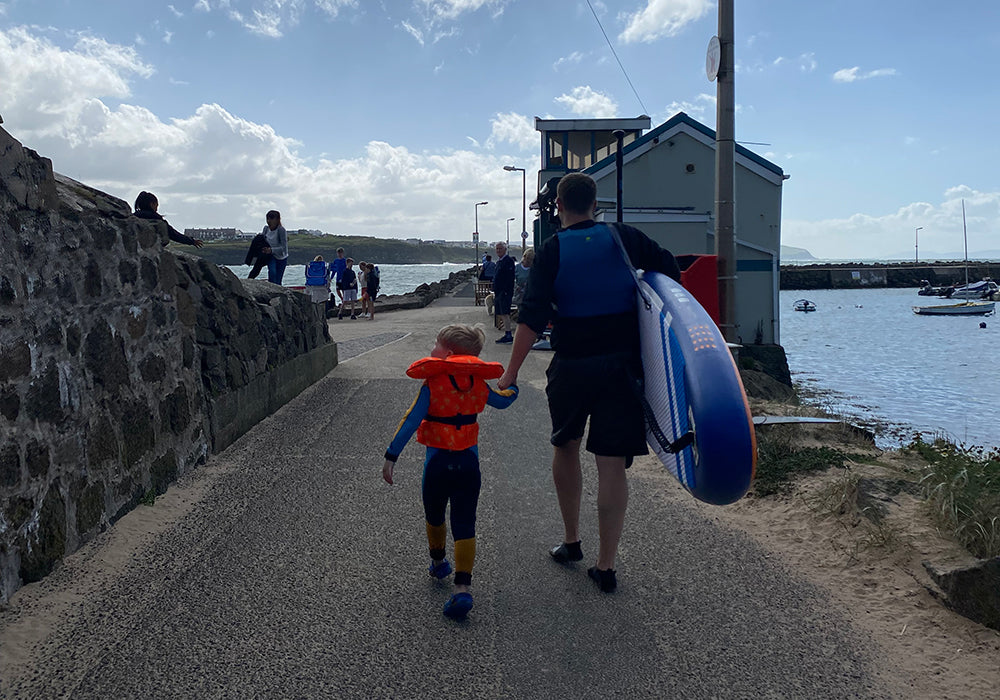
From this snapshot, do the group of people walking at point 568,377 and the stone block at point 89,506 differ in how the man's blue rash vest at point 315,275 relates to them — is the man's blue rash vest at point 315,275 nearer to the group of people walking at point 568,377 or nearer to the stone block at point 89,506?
the stone block at point 89,506

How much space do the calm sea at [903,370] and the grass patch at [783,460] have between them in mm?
1754

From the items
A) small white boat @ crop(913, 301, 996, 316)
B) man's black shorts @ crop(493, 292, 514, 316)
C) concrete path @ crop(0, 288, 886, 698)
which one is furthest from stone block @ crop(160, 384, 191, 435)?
small white boat @ crop(913, 301, 996, 316)

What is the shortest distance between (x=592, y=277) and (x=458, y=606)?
5.27ft

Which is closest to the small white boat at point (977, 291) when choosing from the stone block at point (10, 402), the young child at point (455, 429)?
the young child at point (455, 429)

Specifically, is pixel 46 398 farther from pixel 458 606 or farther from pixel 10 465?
pixel 458 606

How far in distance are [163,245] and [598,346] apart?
150 inches

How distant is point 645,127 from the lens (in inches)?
981

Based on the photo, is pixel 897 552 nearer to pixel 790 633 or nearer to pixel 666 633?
pixel 790 633

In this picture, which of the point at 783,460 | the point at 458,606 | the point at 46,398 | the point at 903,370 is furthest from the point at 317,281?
the point at 903,370

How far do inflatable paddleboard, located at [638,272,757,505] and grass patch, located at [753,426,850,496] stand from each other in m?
2.06

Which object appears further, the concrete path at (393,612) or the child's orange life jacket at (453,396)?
the child's orange life jacket at (453,396)

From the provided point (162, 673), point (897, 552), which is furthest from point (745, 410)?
point (162, 673)

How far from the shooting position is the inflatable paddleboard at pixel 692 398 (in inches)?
121

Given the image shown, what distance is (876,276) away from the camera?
108m
